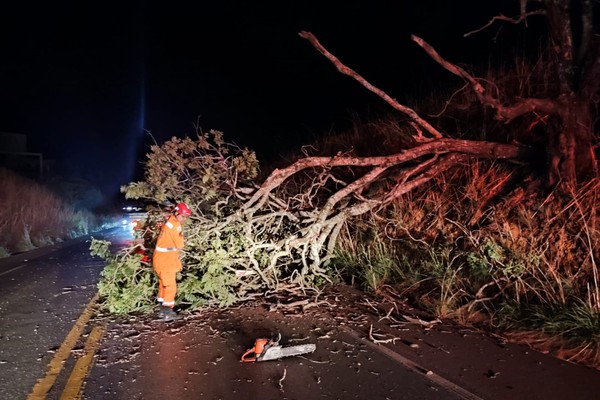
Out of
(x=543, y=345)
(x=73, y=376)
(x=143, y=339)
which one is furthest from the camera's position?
(x=143, y=339)

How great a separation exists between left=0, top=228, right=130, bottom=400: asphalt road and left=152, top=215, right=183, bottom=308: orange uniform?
1.21 metres

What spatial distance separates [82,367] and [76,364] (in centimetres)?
13

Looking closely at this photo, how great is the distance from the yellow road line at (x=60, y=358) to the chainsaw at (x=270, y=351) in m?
1.77

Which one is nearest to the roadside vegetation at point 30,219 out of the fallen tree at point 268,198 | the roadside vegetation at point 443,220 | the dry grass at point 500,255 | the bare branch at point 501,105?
the fallen tree at point 268,198

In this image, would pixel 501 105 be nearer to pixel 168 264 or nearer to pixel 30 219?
pixel 168 264

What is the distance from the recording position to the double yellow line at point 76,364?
12.9ft

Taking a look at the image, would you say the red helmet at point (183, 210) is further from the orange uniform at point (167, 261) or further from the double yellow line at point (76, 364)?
the double yellow line at point (76, 364)

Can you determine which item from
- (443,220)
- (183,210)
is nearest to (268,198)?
(183,210)

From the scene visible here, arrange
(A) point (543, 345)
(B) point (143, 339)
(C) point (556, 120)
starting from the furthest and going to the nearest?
(C) point (556, 120) < (B) point (143, 339) < (A) point (543, 345)

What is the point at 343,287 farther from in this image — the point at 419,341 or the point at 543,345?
the point at 543,345

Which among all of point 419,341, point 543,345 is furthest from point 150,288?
point 543,345

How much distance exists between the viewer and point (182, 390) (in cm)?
402

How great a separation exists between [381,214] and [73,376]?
594 centimetres

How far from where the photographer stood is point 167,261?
630cm
